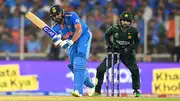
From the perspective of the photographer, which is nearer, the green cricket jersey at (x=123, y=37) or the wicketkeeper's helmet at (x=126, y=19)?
the wicketkeeper's helmet at (x=126, y=19)

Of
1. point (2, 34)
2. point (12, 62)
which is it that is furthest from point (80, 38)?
point (2, 34)

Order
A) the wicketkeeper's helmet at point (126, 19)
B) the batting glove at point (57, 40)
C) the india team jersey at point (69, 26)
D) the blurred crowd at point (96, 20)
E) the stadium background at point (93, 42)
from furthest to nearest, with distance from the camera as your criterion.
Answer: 1. the blurred crowd at point (96, 20)
2. the stadium background at point (93, 42)
3. the wicketkeeper's helmet at point (126, 19)
4. the india team jersey at point (69, 26)
5. the batting glove at point (57, 40)

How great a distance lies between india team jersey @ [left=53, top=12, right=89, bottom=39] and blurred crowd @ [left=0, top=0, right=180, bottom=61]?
18.6 ft

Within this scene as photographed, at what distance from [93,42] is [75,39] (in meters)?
6.69

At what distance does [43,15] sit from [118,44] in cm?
579

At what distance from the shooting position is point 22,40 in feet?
63.1

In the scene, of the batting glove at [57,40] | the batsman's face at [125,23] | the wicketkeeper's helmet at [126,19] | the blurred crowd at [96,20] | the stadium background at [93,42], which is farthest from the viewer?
the blurred crowd at [96,20]

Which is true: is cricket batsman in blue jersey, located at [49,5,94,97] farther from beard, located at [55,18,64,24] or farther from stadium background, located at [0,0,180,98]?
stadium background, located at [0,0,180,98]

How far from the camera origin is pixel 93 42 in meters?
19.7

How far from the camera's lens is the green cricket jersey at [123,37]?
14227 millimetres

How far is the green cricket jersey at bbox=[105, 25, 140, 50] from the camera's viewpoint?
46.7ft

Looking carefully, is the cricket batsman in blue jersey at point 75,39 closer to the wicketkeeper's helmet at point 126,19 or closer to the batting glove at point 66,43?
the batting glove at point 66,43

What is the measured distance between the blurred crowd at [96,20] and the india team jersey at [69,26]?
566 centimetres

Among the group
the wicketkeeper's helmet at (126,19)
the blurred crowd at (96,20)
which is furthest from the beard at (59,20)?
the blurred crowd at (96,20)
